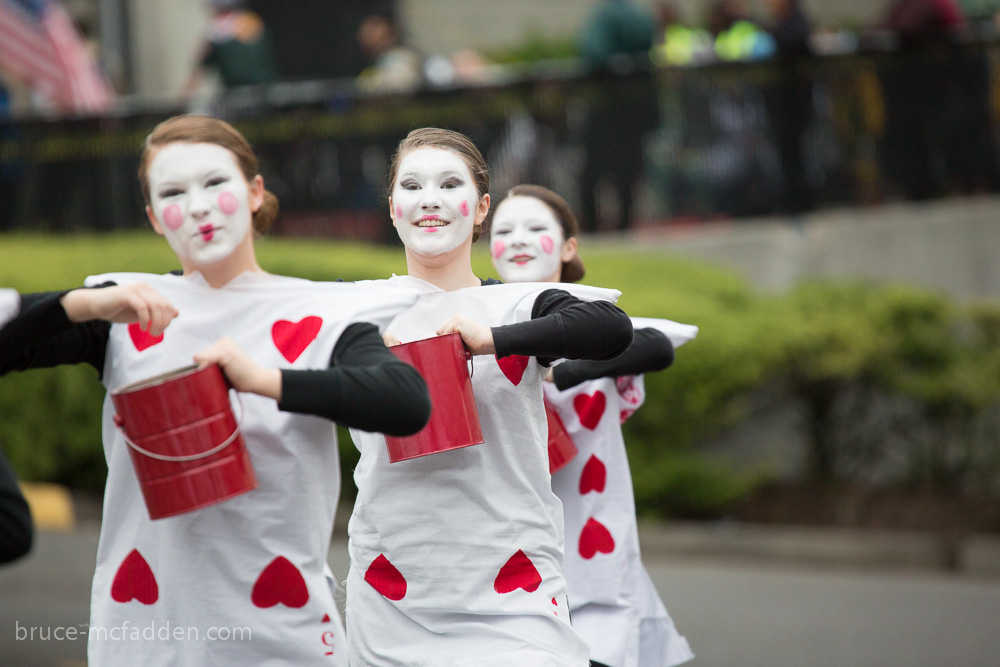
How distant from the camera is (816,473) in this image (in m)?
8.79

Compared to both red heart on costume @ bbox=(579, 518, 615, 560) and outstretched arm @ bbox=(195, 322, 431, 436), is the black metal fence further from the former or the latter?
outstretched arm @ bbox=(195, 322, 431, 436)

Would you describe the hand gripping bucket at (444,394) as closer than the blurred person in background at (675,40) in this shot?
Yes

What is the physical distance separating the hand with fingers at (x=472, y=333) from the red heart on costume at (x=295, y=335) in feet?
0.97

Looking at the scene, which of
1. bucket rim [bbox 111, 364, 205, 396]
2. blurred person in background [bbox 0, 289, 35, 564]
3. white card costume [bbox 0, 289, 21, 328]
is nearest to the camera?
bucket rim [bbox 111, 364, 205, 396]

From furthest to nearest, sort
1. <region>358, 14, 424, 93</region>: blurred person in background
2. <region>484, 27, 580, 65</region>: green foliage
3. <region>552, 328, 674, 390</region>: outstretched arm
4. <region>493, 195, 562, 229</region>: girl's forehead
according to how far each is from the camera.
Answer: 1. <region>484, 27, 580, 65</region>: green foliage
2. <region>358, 14, 424, 93</region>: blurred person in background
3. <region>493, 195, 562, 229</region>: girl's forehead
4. <region>552, 328, 674, 390</region>: outstretched arm

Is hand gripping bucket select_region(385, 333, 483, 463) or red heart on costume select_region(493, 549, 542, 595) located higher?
hand gripping bucket select_region(385, 333, 483, 463)

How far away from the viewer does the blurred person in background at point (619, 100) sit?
407 inches

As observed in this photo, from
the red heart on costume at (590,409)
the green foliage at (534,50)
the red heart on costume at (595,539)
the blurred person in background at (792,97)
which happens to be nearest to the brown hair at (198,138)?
the red heart on costume at (590,409)

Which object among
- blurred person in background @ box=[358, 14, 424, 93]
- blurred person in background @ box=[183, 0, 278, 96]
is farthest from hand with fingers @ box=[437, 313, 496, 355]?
blurred person in background @ box=[183, 0, 278, 96]

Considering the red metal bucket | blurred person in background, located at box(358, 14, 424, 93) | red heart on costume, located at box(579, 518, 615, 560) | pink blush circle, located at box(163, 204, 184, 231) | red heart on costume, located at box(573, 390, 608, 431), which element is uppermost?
blurred person in background, located at box(358, 14, 424, 93)

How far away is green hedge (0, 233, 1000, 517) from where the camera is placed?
26.7 ft

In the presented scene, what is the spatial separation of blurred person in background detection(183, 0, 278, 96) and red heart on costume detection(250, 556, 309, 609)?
875 cm

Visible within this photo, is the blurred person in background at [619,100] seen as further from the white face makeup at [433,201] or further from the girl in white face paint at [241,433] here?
the girl in white face paint at [241,433]

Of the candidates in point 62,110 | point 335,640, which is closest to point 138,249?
point 62,110
